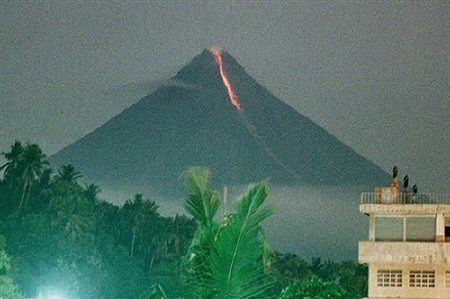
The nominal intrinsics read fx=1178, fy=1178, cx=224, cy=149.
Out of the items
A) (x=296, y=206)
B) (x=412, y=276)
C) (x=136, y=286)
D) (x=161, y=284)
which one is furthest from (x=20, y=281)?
(x=296, y=206)

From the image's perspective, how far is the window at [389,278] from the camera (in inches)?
1459

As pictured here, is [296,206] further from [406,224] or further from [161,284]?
[161,284]

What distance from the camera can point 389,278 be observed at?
37.3 metres

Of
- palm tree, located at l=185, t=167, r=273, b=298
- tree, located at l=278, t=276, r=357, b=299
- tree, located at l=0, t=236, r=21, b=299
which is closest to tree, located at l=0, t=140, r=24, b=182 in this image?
tree, located at l=0, t=236, r=21, b=299

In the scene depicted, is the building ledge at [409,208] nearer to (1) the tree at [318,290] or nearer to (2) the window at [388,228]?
(2) the window at [388,228]

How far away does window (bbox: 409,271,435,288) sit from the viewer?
120ft

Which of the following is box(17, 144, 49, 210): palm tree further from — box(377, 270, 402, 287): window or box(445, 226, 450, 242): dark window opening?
box(445, 226, 450, 242): dark window opening

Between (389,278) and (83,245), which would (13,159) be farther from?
(389,278)

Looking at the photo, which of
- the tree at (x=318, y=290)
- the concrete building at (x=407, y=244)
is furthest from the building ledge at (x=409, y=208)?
the tree at (x=318, y=290)

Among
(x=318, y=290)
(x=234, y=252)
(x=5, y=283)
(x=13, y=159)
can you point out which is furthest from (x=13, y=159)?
(x=234, y=252)

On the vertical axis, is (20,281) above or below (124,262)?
below

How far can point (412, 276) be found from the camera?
37.1 meters

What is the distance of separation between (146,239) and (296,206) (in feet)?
445

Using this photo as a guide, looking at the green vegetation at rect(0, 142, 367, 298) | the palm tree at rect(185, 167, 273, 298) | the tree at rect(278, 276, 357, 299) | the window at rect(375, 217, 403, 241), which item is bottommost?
the palm tree at rect(185, 167, 273, 298)
